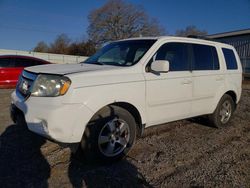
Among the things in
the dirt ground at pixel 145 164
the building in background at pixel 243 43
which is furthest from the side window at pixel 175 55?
the building in background at pixel 243 43

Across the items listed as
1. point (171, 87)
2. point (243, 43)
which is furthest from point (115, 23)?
point (171, 87)

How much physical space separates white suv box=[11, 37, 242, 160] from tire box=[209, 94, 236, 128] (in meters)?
0.03

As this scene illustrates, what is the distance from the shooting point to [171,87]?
13.6 feet

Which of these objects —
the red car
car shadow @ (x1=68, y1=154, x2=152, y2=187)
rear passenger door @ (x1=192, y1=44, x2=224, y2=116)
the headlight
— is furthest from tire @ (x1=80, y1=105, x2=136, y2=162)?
the red car

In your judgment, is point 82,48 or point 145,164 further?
point 82,48

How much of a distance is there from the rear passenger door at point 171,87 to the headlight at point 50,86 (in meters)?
1.32

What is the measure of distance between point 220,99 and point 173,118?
5.25 ft

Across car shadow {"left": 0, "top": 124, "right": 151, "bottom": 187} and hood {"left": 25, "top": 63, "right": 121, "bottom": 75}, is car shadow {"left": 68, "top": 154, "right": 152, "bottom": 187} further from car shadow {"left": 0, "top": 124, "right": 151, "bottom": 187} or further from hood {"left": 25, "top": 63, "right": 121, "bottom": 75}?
hood {"left": 25, "top": 63, "right": 121, "bottom": 75}

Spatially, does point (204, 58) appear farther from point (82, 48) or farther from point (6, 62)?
point (82, 48)

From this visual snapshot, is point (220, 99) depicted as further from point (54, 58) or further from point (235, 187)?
point (54, 58)

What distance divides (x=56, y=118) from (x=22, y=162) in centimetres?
Answer: 105

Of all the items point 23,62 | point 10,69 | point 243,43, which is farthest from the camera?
point 243,43

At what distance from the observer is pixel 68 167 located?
3391mm

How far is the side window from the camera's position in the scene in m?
4.22
